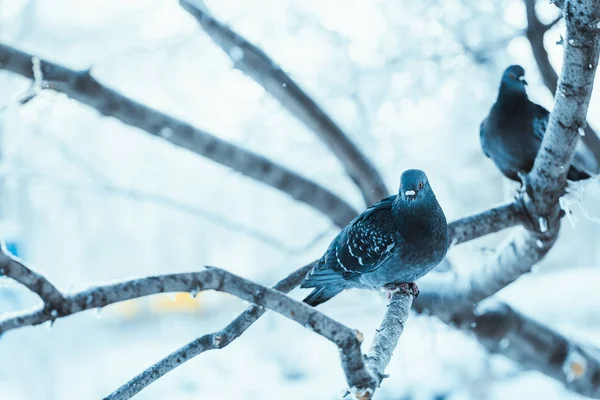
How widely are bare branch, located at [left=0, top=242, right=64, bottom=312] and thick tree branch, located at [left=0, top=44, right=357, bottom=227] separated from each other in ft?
5.34

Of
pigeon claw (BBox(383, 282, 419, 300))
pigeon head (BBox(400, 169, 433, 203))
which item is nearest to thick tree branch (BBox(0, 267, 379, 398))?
pigeon head (BBox(400, 169, 433, 203))

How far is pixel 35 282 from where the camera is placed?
88 centimetres

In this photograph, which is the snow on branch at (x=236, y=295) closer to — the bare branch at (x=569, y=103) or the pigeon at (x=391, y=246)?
the pigeon at (x=391, y=246)

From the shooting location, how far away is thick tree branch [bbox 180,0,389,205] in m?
2.45

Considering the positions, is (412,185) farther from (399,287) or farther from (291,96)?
(291,96)

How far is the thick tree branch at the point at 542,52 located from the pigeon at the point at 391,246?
1241 mm

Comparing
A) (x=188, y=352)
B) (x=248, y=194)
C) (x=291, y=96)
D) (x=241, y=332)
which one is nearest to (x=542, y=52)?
(x=291, y=96)

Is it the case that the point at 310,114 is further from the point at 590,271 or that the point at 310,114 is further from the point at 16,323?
the point at 590,271

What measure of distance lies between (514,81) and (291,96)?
88cm

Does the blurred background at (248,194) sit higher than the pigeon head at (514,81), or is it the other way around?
the blurred background at (248,194)

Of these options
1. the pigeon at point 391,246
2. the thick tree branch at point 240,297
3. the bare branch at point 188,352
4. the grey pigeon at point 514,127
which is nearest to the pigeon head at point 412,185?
the pigeon at point 391,246

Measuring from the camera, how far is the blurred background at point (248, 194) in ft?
11.8

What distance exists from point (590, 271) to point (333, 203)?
5038 mm

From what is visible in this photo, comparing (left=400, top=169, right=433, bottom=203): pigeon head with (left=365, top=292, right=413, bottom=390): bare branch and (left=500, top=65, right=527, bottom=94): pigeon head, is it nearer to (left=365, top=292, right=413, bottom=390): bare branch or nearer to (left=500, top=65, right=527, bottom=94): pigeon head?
(left=365, top=292, right=413, bottom=390): bare branch
